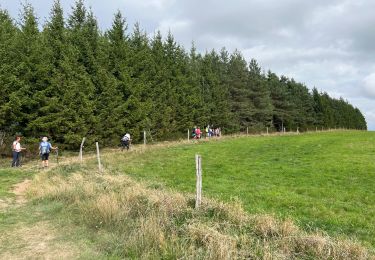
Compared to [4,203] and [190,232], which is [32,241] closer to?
[190,232]

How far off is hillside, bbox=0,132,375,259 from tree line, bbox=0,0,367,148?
32.7 ft

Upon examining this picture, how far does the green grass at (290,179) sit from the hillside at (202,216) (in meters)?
0.05

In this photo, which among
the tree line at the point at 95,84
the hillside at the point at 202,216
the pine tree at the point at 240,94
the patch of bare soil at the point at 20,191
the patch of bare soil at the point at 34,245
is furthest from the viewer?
the pine tree at the point at 240,94

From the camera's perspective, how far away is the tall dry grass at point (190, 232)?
691cm

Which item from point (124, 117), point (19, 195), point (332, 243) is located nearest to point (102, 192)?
point (19, 195)

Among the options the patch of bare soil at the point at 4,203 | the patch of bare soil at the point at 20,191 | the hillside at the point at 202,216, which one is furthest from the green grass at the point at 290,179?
the patch of bare soil at the point at 4,203

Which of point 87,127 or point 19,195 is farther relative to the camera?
point 87,127

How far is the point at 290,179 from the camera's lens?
1777 centimetres

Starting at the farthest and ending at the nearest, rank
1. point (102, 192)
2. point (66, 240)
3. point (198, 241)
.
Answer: point (102, 192), point (66, 240), point (198, 241)

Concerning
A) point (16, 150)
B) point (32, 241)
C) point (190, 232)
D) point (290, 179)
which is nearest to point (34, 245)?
point (32, 241)

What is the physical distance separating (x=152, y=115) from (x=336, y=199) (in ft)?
101

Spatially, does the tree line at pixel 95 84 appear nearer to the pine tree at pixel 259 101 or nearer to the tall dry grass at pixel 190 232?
the pine tree at pixel 259 101

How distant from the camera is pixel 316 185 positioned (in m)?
16.2

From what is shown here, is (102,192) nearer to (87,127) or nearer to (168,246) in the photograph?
(168,246)
